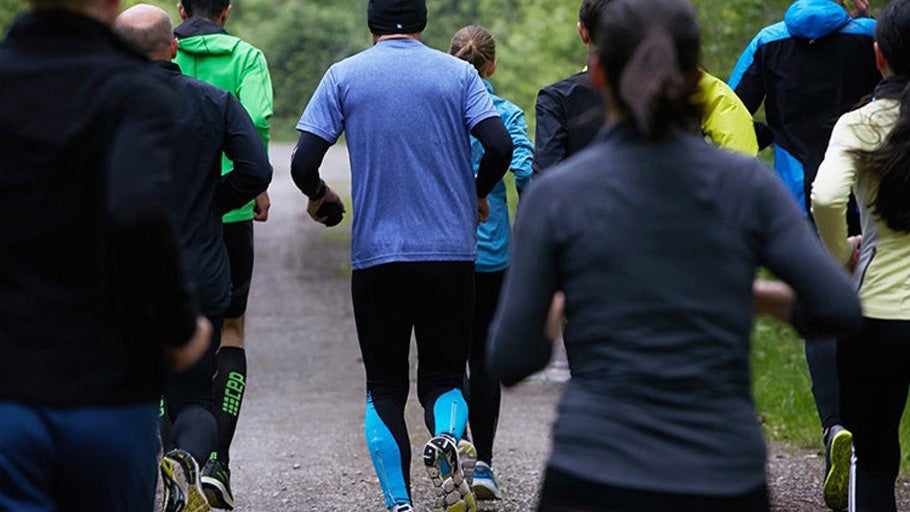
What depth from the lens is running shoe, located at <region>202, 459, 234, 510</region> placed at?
273 inches

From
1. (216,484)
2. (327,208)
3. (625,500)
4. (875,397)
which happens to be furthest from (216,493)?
(625,500)

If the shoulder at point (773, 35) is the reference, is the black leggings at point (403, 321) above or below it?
below

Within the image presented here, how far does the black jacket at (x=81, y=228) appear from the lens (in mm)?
3383

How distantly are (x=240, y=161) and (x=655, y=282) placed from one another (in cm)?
362

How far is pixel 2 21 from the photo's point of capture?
934 inches

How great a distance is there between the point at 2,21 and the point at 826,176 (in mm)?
20190

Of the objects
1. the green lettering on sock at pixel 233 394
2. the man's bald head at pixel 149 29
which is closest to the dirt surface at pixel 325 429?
the green lettering on sock at pixel 233 394

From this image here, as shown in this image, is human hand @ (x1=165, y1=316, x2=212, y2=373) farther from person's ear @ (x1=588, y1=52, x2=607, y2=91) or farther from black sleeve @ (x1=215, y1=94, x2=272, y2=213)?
black sleeve @ (x1=215, y1=94, x2=272, y2=213)

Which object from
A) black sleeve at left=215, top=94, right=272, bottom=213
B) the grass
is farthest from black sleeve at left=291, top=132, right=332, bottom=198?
the grass

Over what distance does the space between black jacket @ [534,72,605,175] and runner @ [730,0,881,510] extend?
102cm

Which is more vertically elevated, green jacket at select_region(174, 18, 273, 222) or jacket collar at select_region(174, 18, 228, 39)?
jacket collar at select_region(174, 18, 228, 39)

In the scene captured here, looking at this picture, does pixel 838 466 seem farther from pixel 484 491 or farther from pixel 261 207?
pixel 261 207

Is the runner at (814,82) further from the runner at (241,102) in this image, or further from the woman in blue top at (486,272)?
the runner at (241,102)

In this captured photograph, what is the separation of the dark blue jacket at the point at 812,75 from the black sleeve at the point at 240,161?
2.24 metres
